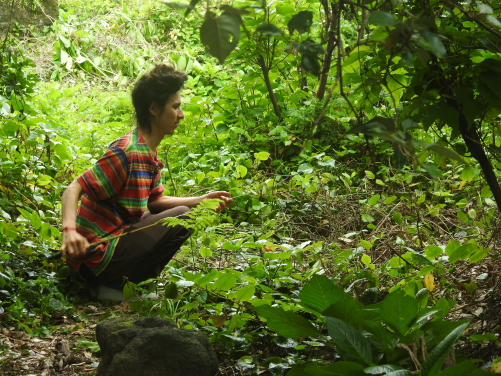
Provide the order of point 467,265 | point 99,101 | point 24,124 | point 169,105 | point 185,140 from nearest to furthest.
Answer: point 467,265
point 169,105
point 24,124
point 185,140
point 99,101

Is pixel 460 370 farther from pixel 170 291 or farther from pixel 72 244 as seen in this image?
pixel 72 244

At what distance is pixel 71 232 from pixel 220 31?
1.73 meters

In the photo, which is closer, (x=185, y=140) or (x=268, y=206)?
(x=268, y=206)

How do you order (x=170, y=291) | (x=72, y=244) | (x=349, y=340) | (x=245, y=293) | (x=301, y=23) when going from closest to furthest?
(x=301, y=23), (x=349, y=340), (x=245, y=293), (x=170, y=291), (x=72, y=244)

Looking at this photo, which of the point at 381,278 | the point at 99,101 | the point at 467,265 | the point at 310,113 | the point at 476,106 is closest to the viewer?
the point at 476,106

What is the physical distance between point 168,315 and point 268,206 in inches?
63.2

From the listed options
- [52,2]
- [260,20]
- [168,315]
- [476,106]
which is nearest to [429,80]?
[476,106]

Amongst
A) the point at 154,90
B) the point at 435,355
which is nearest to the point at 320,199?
the point at 154,90

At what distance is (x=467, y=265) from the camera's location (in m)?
2.23

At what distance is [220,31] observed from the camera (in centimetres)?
94

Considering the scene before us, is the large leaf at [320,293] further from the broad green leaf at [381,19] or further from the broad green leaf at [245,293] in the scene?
the broad green leaf at [381,19]

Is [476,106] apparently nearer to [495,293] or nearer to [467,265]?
[495,293]

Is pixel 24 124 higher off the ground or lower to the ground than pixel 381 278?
higher

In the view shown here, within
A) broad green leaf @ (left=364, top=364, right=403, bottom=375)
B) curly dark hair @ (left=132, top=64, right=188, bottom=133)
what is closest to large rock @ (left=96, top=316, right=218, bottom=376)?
broad green leaf @ (left=364, top=364, right=403, bottom=375)
